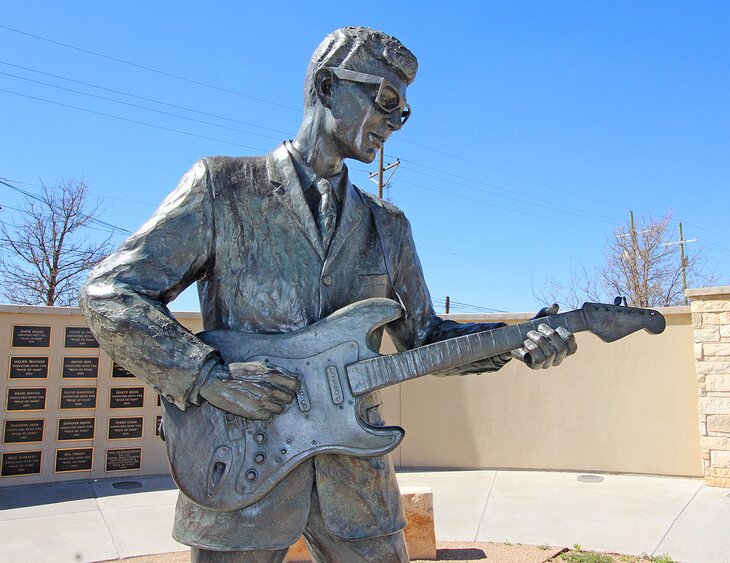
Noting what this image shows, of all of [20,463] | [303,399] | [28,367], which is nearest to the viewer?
[303,399]

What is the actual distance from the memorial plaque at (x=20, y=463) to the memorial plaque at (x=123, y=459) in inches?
27.1

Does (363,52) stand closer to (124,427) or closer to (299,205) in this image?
(299,205)

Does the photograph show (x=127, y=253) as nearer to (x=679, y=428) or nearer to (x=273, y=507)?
(x=273, y=507)

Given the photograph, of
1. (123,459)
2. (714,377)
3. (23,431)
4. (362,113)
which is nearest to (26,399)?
(23,431)

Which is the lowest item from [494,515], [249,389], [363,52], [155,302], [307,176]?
[494,515]

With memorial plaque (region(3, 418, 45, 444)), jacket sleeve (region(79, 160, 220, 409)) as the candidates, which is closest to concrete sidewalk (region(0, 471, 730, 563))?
memorial plaque (region(3, 418, 45, 444))

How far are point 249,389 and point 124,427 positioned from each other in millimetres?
6058

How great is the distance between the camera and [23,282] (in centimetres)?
1499

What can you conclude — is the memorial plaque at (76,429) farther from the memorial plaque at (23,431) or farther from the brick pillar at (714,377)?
the brick pillar at (714,377)

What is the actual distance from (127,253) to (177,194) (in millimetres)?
238

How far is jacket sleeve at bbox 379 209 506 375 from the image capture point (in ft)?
6.86

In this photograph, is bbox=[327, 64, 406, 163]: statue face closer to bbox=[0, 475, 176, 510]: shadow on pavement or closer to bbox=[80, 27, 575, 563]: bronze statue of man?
bbox=[80, 27, 575, 563]: bronze statue of man

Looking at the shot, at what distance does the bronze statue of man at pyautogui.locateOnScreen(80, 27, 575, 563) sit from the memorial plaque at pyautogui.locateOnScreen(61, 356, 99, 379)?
563 centimetres

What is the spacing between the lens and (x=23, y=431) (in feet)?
21.0
